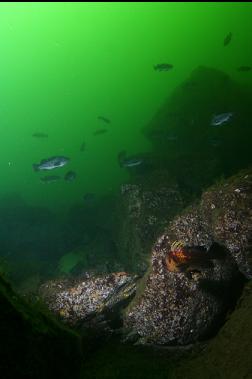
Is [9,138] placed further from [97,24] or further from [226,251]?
[226,251]

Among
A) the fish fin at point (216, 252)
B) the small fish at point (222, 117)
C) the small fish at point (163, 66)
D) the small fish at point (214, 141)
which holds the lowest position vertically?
the small fish at point (214, 141)

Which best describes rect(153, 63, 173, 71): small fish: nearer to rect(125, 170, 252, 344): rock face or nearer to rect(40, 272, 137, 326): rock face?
rect(125, 170, 252, 344): rock face

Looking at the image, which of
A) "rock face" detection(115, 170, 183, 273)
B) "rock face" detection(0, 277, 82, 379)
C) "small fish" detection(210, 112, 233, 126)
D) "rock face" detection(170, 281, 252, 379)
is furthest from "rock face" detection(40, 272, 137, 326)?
"small fish" detection(210, 112, 233, 126)

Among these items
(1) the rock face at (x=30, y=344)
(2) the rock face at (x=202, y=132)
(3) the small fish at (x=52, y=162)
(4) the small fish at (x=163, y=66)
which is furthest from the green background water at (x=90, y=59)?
(1) the rock face at (x=30, y=344)

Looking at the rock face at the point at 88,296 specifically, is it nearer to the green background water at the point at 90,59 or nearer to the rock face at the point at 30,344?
the rock face at the point at 30,344

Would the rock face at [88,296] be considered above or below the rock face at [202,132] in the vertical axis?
above

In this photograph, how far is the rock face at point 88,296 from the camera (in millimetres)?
6145

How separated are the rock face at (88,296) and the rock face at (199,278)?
1.49 feet

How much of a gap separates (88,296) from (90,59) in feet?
487

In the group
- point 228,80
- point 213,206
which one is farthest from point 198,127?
point 213,206

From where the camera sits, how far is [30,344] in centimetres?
331

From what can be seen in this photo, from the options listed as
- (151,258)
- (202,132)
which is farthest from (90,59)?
(151,258)

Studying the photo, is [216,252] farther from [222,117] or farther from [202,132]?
[202,132]

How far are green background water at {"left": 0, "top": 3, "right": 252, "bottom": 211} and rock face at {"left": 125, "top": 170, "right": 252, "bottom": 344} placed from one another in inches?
2486
